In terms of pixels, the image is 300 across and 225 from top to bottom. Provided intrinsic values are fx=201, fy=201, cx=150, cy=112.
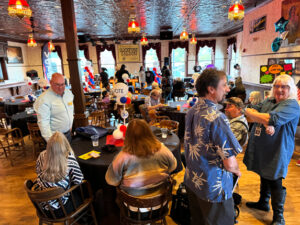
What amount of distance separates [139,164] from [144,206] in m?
0.33

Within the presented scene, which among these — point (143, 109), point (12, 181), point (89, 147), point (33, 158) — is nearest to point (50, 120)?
point (89, 147)

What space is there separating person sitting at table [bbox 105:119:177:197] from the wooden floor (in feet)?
2.86

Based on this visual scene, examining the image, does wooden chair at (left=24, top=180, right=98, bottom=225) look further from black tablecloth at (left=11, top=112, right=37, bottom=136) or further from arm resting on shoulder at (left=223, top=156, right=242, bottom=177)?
black tablecloth at (left=11, top=112, right=37, bottom=136)

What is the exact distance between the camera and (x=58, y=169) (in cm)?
168

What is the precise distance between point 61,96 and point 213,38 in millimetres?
11891

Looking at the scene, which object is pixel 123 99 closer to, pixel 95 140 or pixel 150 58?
pixel 95 140

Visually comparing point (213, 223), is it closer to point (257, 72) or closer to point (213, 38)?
point (257, 72)

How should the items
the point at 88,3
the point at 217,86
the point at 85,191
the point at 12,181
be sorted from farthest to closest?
the point at 88,3, the point at 12,181, the point at 85,191, the point at 217,86

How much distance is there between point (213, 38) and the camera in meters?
12.5

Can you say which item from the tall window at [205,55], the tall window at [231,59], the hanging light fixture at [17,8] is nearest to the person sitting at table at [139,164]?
the hanging light fixture at [17,8]

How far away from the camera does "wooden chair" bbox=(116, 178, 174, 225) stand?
1.58 meters

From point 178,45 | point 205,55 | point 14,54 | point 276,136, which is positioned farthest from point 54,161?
point 205,55

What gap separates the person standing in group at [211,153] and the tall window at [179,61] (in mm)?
12516

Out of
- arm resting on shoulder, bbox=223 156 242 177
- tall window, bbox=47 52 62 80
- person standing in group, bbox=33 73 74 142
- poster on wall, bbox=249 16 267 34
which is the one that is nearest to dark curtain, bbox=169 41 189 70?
poster on wall, bbox=249 16 267 34
